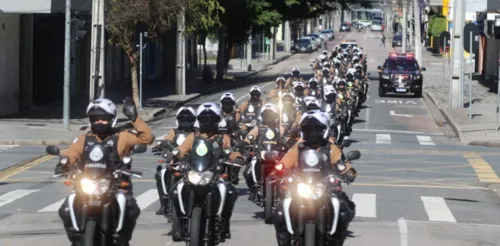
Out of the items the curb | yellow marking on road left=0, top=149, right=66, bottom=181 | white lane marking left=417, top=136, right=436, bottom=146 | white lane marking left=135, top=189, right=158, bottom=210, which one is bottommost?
yellow marking on road left=0, top=149, right=66, bottom=181

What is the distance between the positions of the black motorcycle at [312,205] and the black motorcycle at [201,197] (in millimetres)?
922

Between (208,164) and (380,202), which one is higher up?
(208,164)

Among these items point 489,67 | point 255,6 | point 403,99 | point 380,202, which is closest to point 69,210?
point 380,202

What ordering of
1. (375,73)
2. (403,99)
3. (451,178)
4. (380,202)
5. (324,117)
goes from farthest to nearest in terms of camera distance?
(375,73) → (403,99) → (451,178) → (380,202) → (324,117)

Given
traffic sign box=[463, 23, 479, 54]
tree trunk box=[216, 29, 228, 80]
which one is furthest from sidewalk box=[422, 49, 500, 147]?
tree trunk box=[216, 29, 228, 80]

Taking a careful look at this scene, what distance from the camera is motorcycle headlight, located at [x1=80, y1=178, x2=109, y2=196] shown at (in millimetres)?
10377

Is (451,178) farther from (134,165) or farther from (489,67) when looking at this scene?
(489,67)

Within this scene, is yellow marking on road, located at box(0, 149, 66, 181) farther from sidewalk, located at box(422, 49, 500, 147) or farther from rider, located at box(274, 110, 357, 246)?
sidewalk, located at box(422, 49, 500, 147)

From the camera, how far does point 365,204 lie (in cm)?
1855

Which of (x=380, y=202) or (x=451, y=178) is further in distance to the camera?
(x=451, y=178)

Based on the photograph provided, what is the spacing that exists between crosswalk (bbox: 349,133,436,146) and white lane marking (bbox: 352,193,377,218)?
1185cm

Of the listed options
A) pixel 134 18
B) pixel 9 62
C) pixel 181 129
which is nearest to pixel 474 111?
pixel 134 18

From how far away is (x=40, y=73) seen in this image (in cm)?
4259

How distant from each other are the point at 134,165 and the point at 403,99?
30.1 m
